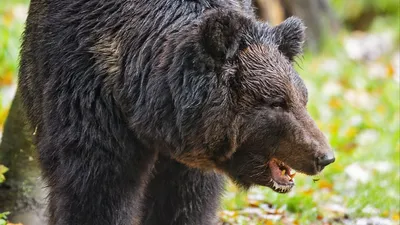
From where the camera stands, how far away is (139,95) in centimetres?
466

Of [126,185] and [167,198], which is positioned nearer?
[126,185]

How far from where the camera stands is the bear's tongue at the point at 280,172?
4.77 m

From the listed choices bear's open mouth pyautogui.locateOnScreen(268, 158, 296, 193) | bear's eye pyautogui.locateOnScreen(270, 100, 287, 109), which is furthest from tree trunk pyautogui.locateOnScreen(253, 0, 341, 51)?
bear's eye pyautogui.locateOnScreen(270, 100, 287, 109)

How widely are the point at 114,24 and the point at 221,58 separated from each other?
0.71 meters

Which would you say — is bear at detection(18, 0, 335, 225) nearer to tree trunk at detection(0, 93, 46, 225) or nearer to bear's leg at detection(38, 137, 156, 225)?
bear's leg at detection(38, 137, 156, 225)

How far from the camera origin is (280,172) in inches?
190

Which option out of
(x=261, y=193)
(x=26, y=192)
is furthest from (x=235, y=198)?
(x=26, y=192)

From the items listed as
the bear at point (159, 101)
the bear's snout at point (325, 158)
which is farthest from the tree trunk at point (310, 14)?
the bear's snout at point (325, 158)

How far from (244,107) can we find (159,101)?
49 cm

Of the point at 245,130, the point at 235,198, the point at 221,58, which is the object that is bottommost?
the point at 235,198

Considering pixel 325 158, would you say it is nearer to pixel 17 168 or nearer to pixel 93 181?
pixel 93 181

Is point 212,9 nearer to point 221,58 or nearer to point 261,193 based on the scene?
point 221,58

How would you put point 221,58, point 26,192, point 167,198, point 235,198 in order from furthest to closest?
point 235,198 → point 26,192 → point 167,198 → point 221,58

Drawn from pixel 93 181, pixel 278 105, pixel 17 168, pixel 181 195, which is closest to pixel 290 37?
pixel 278 105
